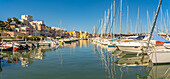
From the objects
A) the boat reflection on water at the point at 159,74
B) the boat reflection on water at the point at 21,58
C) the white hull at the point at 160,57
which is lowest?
the boat reflection on water at the point at 159,74

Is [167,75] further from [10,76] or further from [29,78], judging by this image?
[10,76]

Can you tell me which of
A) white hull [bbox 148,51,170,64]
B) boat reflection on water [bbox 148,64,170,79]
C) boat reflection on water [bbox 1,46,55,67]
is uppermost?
white hull [bbox 148,51,170,64]

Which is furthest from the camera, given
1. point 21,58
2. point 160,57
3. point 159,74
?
point 21,58

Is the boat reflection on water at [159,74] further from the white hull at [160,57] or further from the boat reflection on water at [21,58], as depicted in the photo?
the boat reflection on water at [21,58]

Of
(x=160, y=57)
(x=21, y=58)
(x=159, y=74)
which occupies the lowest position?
(x=159, y=74)

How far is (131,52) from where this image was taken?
1092 inches

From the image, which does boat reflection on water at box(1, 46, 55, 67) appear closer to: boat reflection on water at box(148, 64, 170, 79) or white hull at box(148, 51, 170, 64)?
boat reflection on water at box(148, 64, 170, 79)

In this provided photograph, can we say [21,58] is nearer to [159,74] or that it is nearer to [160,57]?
→ [159,74]

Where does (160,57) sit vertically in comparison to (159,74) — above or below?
above

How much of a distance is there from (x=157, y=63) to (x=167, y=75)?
4.08 metres

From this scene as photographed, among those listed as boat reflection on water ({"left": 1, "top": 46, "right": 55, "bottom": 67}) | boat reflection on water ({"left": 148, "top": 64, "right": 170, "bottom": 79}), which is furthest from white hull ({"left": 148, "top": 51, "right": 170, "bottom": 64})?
boat reflection on water ({"left": 1, "top": 46, "right": 55, "bottom": 67})

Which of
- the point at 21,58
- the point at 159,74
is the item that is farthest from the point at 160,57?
the point at 21,58

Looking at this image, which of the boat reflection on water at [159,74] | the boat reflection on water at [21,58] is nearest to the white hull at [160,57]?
the boat reflection on water at [159,74]

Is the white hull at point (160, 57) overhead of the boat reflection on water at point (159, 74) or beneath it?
overhead
